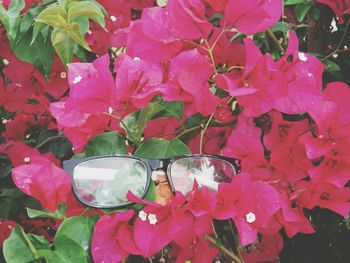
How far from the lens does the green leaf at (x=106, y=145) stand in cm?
73

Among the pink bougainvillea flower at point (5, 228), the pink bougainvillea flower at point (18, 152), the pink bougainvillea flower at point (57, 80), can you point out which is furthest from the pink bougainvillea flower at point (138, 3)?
the pink bougainvillea flower at point (5, 228)

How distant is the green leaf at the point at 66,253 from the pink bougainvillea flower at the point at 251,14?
293 millimetres

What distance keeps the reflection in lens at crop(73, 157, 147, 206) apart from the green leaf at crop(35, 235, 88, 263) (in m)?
0.05

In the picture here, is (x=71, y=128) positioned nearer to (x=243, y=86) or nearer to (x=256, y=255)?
(x=243, y=86)

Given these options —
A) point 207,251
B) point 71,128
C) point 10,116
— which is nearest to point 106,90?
point 71,128

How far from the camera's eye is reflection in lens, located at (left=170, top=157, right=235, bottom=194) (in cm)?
71

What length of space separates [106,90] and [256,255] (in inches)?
19.3

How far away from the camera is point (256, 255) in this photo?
3.54 feet

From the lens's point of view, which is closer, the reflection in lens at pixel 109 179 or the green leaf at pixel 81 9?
the reflection in lens at pixel 109 179

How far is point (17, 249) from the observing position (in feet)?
2.20

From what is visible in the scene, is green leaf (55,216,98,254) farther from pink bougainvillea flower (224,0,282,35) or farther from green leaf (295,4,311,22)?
green leaf (295,4,311,22)

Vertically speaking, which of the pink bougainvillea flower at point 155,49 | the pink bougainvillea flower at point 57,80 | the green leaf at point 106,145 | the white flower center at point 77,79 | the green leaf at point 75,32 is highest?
the pink bougainvillea flower at point 155,49

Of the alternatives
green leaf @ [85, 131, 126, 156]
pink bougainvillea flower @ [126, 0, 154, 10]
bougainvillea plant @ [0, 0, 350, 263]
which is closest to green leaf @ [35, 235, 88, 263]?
bougainvillea plant @ [0, 0, 350, 263]

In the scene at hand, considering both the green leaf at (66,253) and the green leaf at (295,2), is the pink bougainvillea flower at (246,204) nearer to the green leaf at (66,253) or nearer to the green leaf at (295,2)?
the green leaf at (66,253)
